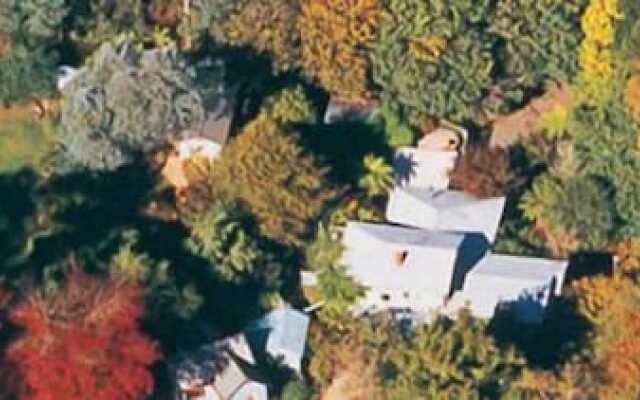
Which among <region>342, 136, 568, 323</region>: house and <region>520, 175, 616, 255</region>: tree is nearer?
<region>342, 136, 568, 323</region>: house

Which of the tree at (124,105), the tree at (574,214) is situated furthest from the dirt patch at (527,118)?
the tree at (124,105)

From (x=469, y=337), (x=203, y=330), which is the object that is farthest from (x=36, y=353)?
(x=469, y=337)

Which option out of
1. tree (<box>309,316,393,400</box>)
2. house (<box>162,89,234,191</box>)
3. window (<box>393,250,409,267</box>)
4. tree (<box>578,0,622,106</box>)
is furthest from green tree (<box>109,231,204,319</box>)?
tree (<box>578,0,622,106</box>)

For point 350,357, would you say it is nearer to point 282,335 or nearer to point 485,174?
point 282,335

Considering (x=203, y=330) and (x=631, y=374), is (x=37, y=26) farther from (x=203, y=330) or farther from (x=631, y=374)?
(x=631, y=374)

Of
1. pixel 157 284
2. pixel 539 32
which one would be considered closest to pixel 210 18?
pixel 157 284

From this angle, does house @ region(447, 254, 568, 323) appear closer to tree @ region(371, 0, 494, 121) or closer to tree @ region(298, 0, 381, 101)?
tree @ region(371, 0, 494, 121)

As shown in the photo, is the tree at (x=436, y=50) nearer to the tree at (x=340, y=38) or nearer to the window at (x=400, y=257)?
the tree at (x=340, y=38)
